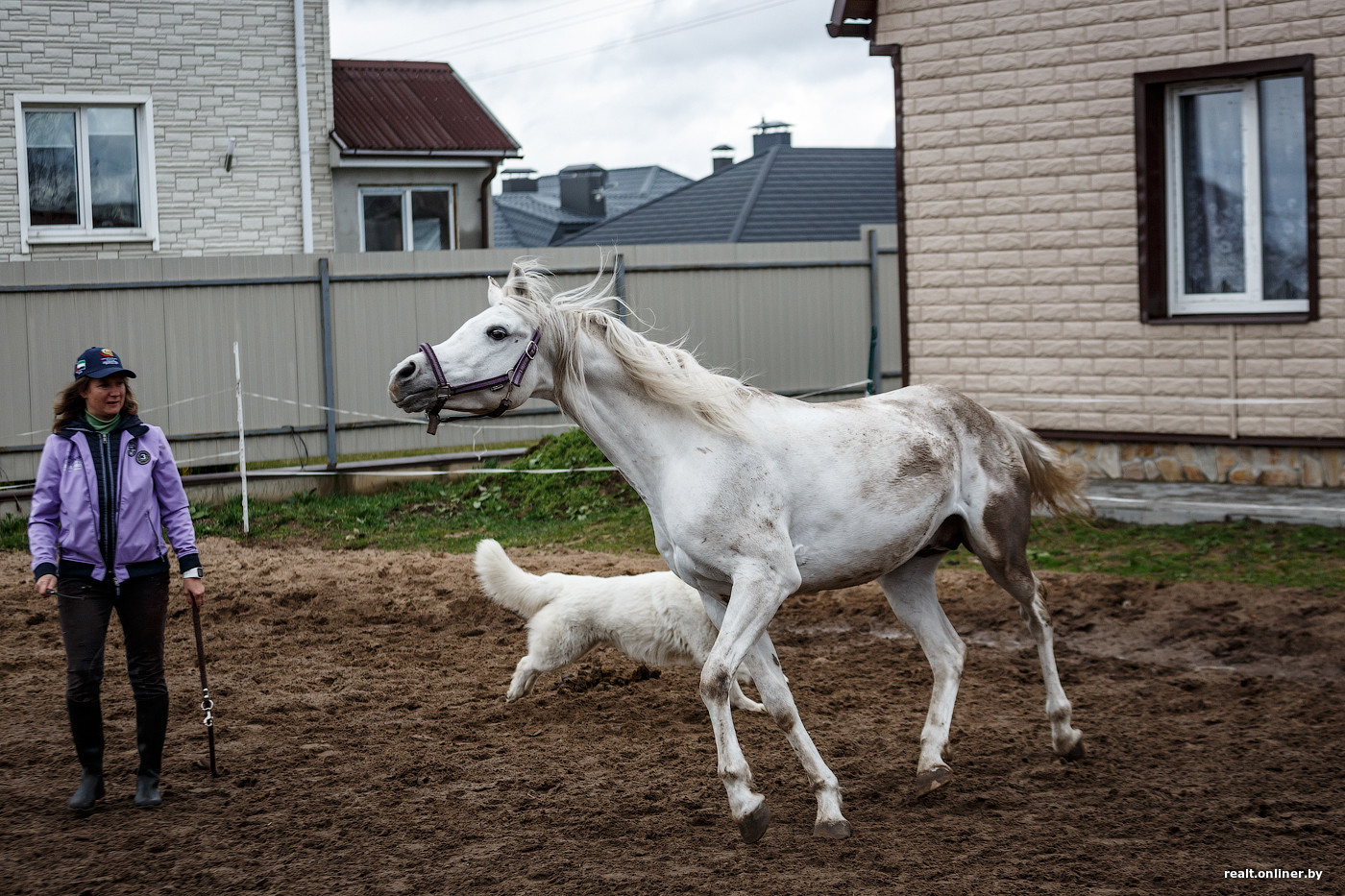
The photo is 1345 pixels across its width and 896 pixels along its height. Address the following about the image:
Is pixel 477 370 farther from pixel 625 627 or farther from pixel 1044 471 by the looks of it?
pixel 1044 471

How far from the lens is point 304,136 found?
59.0ft

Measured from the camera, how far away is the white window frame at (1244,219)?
10.6 meters

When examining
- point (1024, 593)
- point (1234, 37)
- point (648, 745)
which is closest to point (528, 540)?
point (648, 745)

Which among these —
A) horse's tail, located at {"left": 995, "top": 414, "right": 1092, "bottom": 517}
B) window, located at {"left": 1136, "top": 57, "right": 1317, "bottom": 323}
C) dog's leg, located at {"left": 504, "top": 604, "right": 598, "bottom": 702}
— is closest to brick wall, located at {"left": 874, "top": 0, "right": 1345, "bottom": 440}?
window, located at {"left": 1136, "top": 57, "right": 1317, "bottom": 323}

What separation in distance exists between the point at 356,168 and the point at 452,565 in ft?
34.2

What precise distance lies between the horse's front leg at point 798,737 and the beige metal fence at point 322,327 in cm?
806

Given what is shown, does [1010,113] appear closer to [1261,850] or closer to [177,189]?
[1261,850]

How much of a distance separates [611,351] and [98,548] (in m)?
2.35

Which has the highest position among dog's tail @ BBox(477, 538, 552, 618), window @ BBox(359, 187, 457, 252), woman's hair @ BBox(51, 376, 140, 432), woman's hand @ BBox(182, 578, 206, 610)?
window @ BBox(359, 187, 457, 252)

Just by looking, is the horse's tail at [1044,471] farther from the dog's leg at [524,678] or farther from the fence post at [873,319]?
the fence post at [873,319]

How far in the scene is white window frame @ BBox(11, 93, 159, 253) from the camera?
1625 cm

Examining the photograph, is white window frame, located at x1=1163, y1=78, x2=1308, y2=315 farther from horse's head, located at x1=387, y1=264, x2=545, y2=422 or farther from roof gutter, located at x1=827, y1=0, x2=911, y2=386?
horse's head, located at x1=387, y1=264, x2=545, y2=422

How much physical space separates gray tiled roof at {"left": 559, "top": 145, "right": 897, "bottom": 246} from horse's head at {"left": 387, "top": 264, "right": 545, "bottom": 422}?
20.4m

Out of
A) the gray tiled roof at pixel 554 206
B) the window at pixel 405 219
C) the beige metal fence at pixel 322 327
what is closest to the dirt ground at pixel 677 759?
the beige metal fence at pixel 322 327
